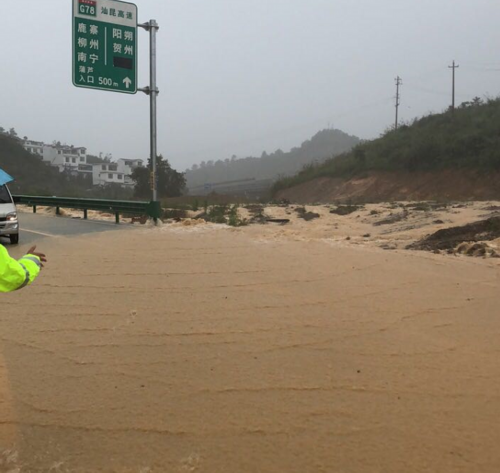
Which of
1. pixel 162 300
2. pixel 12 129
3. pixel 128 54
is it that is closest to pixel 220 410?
pixel 162 300

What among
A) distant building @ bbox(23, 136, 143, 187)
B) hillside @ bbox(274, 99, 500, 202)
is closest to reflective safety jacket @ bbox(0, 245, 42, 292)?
hillside @ bbox(274, 99, 500, 202)

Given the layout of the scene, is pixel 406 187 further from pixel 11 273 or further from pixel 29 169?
pixel 29 169

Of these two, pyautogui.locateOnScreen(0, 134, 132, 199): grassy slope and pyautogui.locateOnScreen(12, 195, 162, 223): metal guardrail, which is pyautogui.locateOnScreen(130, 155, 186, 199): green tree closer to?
pyautogui.locateOnScreen(0, 134, 132, 199): grassy slope

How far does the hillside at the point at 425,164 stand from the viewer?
111 ft

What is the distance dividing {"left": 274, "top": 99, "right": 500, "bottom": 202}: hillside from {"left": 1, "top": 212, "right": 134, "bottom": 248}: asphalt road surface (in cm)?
2257

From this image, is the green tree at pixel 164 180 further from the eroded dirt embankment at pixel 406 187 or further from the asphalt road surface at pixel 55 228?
the asphalt road surface at pixel 55 228

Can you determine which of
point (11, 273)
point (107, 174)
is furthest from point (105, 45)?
point (107, 174)

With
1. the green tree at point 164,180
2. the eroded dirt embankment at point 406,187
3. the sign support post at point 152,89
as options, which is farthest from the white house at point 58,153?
the sign support post at point 152,89

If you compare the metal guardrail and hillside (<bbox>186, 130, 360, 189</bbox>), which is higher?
hillside (<bbox>186, 130, 360, 189</bbox>)

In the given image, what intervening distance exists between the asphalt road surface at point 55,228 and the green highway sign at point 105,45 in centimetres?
407

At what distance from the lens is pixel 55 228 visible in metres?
15.3

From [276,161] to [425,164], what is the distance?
8445cm

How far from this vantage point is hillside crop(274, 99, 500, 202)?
33938mm

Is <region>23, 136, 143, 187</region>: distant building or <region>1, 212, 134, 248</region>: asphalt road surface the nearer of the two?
<region>1, 212, 134, 248</region>: asphalt road surface
